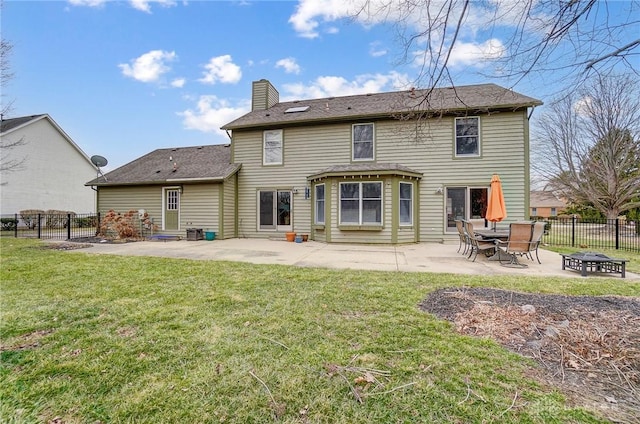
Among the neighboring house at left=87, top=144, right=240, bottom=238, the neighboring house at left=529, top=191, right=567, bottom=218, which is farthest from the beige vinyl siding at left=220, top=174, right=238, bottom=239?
the neighboring house at left=529, top=191, right=567, bottom=218

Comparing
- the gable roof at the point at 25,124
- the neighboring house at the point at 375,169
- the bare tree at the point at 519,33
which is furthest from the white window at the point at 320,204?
the gable roof at the point at 25,124

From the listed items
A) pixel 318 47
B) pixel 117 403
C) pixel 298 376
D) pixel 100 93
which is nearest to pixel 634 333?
pixel 298 376

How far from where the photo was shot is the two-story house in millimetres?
11203

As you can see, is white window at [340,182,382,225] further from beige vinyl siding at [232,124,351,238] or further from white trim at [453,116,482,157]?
white trim at [453,116,482,157]

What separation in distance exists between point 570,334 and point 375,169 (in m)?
8.50

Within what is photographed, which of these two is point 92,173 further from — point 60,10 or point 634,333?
point 634,333

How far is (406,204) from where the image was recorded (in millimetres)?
11688

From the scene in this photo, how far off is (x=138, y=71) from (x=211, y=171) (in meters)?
6.53

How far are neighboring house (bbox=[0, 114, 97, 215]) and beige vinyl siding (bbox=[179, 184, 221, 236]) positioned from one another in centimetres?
1153

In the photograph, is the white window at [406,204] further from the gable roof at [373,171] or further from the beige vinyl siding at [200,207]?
the beige vinyl siding at [200,207]

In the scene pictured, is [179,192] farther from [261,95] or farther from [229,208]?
[261,95]

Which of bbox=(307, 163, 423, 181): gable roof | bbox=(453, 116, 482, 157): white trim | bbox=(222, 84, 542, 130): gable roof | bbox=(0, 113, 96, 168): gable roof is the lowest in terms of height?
bbox=(307, 163, 423, 181): gable roof

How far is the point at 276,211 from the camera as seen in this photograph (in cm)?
1351

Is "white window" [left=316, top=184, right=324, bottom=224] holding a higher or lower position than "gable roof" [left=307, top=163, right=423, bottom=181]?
lower
